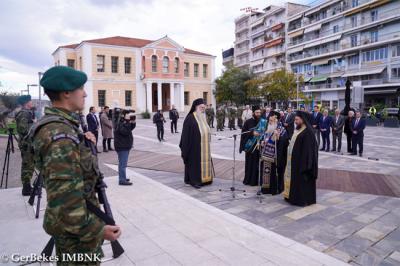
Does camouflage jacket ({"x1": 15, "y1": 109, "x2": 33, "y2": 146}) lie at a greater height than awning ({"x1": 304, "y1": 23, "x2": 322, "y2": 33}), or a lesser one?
lesser

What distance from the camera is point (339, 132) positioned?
11805 mm

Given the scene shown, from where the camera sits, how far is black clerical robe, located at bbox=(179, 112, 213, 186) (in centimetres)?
675

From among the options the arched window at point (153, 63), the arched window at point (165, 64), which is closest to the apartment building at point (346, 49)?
the arched window at point (165, 64)

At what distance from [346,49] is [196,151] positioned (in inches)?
1831

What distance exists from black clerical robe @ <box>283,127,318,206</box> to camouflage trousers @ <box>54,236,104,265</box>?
4.40 meters

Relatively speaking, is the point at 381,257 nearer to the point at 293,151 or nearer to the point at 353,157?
the point at 293,151

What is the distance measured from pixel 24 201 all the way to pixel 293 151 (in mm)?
5251

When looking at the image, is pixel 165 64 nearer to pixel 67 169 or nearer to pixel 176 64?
pixel 176 64

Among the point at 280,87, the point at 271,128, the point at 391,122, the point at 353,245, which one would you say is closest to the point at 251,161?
the point at 271,128

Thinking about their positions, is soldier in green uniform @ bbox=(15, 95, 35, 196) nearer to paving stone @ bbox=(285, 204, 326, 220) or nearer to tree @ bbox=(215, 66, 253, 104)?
paving stone @ bbox=(285, 204, 326, 220)

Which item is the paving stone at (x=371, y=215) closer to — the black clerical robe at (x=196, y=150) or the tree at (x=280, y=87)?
the black clerical robe at (x=196, y=150)

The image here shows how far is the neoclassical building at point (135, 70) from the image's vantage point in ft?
121

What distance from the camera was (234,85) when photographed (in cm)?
4231

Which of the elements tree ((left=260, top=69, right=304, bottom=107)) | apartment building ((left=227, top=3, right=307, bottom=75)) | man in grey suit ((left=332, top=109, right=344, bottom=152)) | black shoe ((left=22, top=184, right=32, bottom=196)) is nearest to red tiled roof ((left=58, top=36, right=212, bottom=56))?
tree ((left=260, top=69, right=304, bottom=107))
